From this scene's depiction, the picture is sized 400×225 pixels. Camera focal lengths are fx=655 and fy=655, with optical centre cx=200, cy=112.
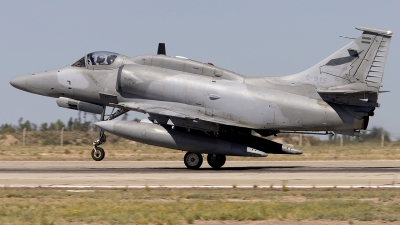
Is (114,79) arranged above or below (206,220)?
above

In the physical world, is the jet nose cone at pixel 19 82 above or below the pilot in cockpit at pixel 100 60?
below

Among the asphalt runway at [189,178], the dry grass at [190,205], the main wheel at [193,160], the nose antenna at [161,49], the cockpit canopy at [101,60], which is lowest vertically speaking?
the dry grass at [190,205]

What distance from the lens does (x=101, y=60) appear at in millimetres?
25031

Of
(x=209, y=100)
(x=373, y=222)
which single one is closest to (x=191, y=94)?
(x=209, y=100)

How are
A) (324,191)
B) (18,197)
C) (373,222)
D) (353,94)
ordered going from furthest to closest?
(353,94)
(324,191)
(18,197)
(373,222)

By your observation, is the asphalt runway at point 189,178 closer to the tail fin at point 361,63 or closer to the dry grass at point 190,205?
the dry grass at point 190,205

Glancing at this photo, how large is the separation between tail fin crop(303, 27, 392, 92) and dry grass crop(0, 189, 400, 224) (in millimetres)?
7060

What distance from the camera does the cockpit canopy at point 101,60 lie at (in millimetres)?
24797

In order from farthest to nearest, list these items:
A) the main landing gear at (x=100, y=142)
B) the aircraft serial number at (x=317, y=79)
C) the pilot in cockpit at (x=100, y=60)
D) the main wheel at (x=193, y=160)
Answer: the pilot in cockpit at (x=100, y=60) < the main landing gear at (x=100, y=142) < the main wheel at (x=193, y=160) < the aircraft serial number at (x=317, y=79)

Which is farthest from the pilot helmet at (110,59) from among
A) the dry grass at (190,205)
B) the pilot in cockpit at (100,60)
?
the dry grass at (190,205)

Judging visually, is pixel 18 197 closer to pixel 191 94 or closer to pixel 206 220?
pixel 206 220

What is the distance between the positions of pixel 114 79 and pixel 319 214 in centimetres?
1390

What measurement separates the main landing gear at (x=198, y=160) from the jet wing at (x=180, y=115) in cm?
112

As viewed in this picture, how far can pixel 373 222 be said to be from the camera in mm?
11219
